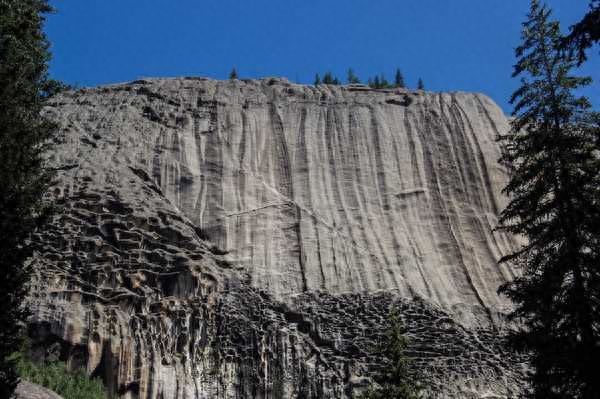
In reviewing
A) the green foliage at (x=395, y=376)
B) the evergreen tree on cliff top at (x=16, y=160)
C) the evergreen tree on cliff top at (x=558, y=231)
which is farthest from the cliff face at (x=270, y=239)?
the evergreen tree on cliff top at (x=558, y=231)

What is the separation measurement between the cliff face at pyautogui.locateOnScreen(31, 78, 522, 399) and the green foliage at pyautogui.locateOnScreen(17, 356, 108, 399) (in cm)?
67

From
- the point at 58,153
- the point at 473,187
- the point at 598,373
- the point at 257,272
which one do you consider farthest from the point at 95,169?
the point at 598,373

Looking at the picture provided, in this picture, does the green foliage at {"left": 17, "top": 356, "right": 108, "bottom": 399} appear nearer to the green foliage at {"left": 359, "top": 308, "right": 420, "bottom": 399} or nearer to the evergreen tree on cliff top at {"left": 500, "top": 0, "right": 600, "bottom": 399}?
the green foliage at {"left": 359, "top": 308, "right": 420, "bottom": 399}

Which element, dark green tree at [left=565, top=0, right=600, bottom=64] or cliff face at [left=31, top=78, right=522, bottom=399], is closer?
dark green tree at [left=565, top=0, right=600, bottom=64]

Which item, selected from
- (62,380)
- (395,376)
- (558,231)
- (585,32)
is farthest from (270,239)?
(585,32)

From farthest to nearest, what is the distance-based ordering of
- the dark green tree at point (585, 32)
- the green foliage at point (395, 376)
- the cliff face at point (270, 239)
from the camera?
the cliff face at point (270, 239)
the green foliage at point (395, 376)
the dark green tree at point (585, 32)

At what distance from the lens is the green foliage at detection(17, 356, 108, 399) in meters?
23.9

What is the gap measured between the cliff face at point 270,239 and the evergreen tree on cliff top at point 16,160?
860 cm

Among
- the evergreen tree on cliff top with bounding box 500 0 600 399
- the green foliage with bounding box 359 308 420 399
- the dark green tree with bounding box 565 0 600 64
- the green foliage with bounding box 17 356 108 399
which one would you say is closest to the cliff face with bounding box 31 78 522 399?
the green foliage with bounding box 17 356 108 399

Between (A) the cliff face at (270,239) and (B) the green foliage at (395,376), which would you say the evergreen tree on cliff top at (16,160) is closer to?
(A) the cliff face at (270,239)

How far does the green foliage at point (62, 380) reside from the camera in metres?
23.9

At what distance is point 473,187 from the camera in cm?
3703

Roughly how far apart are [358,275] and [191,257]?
7.05 meters

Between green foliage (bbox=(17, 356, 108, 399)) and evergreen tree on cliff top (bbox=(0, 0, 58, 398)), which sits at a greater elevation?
evergreen tree on cliff top (bbox=(0, 0, 58, 398))
